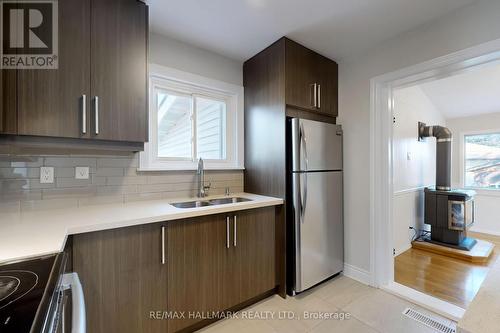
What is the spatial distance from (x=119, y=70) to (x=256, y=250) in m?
1.74

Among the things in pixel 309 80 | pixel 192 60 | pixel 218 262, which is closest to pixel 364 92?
pixel 309 80

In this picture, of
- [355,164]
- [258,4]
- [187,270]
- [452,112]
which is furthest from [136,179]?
[452,112]

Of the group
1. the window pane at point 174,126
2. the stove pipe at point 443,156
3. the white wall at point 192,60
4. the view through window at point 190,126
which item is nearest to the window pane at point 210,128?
the view through window at point 190,126

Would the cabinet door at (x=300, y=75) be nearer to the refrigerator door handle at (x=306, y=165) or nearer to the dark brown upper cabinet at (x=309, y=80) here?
the dark brown upper cabinet at (x=309, y=80)

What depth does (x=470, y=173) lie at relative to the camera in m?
4.20

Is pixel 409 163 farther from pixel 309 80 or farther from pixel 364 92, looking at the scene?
pixel 309 80

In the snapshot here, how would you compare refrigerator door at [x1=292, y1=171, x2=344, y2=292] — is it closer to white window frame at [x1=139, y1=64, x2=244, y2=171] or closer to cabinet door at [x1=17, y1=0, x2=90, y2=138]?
white window frame at [x1=139, y1=64, x2=244, y2=171]

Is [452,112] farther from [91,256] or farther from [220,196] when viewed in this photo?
[91,256]

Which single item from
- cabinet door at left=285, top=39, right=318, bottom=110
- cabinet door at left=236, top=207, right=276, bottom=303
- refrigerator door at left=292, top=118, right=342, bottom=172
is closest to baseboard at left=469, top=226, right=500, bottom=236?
refrigerator door at left=292, top=118, right=342, bottom=172

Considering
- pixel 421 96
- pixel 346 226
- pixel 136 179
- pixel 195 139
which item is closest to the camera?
pixel 136 179

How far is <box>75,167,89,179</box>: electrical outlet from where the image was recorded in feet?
5.39

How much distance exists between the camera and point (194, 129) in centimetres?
229

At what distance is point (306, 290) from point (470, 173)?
437 cm

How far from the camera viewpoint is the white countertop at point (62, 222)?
0.89 m
